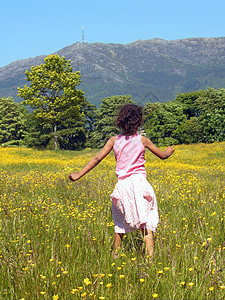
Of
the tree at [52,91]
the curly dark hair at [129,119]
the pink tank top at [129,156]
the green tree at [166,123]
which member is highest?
the tree at [52,91]

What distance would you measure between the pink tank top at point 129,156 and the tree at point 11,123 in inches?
2058

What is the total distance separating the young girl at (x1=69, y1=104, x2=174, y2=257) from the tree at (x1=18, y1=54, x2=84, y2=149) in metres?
34.6

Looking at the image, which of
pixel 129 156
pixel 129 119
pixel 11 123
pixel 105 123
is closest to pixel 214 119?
pixel 105 123

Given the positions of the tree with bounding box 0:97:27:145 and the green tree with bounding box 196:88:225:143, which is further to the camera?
the tree with bounding box 0:97:27:145

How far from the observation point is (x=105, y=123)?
62.4m

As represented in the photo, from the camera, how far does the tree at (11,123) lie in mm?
54719

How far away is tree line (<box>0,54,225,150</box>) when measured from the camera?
128 ft

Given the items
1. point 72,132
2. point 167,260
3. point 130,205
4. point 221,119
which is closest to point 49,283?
point 167,260

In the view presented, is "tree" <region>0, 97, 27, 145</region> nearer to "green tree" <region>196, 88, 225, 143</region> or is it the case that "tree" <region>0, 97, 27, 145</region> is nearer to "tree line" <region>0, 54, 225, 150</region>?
"tree line" <region>0, 54, 225, 150</region>

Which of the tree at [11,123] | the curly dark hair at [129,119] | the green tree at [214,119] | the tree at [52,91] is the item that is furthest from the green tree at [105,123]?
the curly dark hair at [129,119]

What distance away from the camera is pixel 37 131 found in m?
52.9

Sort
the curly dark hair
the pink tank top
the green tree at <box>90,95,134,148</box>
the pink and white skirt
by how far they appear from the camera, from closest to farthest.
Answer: the pink and white skirt → the pink tank top → the curly dark hair → the green tree at <box>90,95,134,148</box>

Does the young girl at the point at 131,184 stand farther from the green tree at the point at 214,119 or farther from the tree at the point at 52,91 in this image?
the green tree at the point at 214,119

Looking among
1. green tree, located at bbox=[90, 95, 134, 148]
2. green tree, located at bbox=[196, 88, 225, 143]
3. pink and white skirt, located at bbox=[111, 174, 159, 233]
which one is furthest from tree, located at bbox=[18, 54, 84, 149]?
pink and white skirt, located at bbox=[111, 174, 159, 233]
